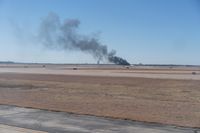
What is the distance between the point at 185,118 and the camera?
14.1 m

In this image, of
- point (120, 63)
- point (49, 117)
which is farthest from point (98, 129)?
point (120, 63)

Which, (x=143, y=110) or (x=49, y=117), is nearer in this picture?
(x=49, y=117)

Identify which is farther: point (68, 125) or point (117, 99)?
point (117, 99)

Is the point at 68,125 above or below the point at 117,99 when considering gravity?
above

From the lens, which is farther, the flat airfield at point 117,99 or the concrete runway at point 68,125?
the flat airfield at point 117,99

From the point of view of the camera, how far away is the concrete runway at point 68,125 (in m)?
10.5

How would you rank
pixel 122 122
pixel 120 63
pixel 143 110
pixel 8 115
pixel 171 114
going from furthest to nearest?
pixel 120 63 < pixel 143 110 < pixel 171 114 < pixel 8 115 < pixel 122 122

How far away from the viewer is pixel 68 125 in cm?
1128

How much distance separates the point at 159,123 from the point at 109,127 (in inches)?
85.0

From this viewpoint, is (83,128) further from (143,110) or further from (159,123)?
(143,110)

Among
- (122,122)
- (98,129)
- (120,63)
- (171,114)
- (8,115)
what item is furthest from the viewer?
(120,63)

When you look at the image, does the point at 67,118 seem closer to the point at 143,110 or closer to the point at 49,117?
the point at 49,117

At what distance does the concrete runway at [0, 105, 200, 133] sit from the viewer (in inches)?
412

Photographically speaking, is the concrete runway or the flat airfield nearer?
the concrete runway
